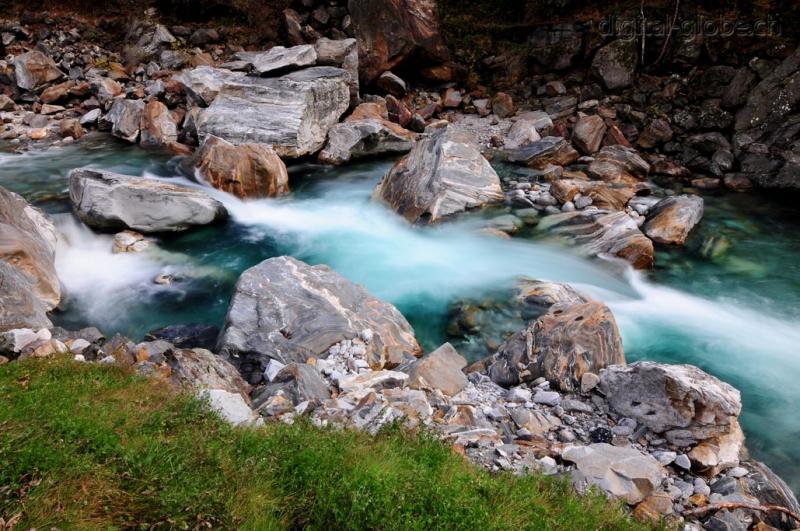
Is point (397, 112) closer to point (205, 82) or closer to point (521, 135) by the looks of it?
point (521, 135)

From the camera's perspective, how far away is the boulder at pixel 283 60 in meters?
18.6

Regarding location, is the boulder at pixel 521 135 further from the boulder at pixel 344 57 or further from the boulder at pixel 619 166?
the boulder at pixel 344 57

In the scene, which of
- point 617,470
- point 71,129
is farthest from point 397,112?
point 617,470

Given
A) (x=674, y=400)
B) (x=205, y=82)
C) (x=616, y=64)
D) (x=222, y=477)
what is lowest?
(x=222, y=477)

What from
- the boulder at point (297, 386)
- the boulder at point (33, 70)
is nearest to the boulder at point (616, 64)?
the boulder at point (297, 386)

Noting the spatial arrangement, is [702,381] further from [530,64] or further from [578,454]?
[530,64]

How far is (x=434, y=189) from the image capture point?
14094 mm

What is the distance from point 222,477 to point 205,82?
1728 centimetres

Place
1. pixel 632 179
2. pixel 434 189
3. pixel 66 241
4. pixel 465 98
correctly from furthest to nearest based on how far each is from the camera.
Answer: pixel 465 98 < pixel 632 179 < pixel 434 189 < pixel 66 241

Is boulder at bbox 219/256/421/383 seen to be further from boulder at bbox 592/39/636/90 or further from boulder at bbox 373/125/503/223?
boulder at bbox 592/39/636/90

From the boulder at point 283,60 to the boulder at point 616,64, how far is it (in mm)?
10351

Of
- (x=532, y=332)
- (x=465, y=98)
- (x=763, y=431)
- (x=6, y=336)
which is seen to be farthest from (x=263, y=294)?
(x=465, y=98)

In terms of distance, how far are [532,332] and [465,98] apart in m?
16.2

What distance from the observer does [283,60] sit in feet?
61.5
